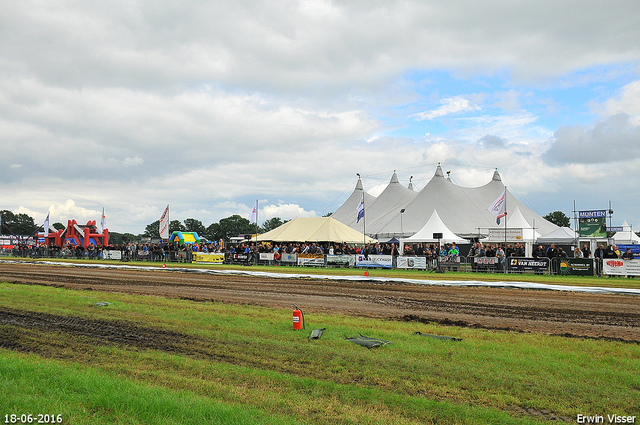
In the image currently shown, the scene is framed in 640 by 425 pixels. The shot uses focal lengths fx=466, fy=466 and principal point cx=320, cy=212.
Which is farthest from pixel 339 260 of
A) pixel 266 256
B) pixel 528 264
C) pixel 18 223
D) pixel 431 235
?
pixel 18 223

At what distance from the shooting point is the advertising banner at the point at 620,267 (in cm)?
2420

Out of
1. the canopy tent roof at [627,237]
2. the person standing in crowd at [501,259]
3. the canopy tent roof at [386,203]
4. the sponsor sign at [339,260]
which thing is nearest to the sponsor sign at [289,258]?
the sponsor sign at [339,260]

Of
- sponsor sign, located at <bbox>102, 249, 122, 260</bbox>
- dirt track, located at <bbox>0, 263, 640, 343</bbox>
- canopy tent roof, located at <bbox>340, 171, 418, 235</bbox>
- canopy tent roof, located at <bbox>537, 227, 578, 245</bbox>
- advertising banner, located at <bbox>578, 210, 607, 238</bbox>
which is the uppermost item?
canopy tent roof, located at <bbox>340, 171, 418, 235</bbox>

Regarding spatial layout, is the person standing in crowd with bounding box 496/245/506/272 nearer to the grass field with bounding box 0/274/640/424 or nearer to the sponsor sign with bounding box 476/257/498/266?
the sponsor sign with bounding box 476/257/498/266

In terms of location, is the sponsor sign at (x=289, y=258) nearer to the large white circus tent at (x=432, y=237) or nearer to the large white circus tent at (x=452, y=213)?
the large white circus tent at (x=432, y=237)

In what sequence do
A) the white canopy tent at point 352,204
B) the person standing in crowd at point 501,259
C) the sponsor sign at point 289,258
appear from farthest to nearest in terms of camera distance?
the white canopy tent at point 352,204 → the sponsor sign at point 289,258 → the person standing in crowd at point 501,259

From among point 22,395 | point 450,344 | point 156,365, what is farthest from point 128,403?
point 450,344

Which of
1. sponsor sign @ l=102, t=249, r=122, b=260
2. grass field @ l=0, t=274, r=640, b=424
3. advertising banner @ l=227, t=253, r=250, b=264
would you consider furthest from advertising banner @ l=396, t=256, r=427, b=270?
sponsor sign @ l=102, t=249, r=122, b=260

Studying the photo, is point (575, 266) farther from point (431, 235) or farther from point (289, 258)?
point (289, 258)

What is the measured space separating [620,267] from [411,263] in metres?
11.6

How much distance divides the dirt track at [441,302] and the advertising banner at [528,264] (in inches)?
361

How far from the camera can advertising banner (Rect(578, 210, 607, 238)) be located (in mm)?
34688

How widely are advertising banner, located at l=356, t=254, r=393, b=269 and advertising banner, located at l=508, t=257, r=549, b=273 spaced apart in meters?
7.74

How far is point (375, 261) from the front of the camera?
106ft
